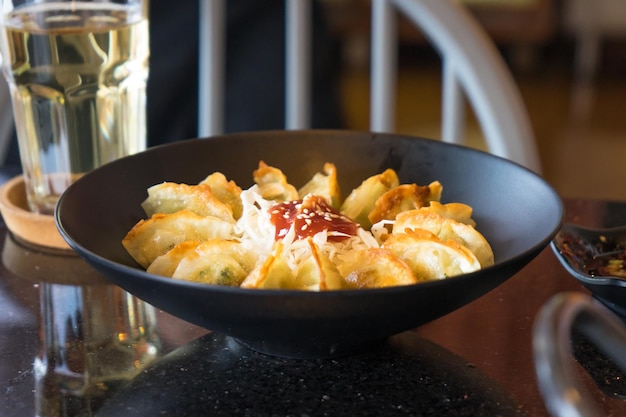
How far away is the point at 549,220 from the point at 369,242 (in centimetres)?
15

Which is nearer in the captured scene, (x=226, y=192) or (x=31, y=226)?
(x=226, y=192)

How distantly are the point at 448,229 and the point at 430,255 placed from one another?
0.20 feet

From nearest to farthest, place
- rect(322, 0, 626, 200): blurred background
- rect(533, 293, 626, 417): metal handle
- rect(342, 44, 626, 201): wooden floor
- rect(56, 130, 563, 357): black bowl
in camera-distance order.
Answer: rect(533, 293, 626, 417): metal handle
rect(56, 130, 563, 357): black bowl
rect(342, 44, 626, 201): wooden floor
rect(322, 0, 626, 200): blurred background

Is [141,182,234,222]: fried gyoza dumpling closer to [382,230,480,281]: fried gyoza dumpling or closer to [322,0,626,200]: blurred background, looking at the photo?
[382,230,480,281]: fried gyoza dumpling

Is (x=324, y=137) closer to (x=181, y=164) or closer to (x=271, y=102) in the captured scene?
(x=181, y=164)

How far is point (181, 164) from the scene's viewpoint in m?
0.93

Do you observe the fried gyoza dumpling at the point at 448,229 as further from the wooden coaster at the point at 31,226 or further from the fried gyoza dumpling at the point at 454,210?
the wooden coaster at the point at 31,226

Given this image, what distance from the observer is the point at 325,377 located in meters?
0.72

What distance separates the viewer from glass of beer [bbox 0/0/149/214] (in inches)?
41.1

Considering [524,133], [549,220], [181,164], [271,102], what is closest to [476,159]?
[549,220]

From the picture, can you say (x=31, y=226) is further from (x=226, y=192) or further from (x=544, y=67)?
(x=544, y=67)

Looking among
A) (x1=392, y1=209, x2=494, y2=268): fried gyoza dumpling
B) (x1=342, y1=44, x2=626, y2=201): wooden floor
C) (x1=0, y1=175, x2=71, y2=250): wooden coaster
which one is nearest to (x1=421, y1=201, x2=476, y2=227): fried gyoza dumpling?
(x1=392, y1=209, x2=494, y2=268): fried gyoza dumpling

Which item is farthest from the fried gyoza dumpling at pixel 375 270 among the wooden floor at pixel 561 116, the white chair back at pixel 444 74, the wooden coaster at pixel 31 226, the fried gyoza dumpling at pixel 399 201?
the wooden floor at pixel 561 116

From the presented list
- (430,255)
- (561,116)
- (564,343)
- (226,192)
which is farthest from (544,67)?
(564,343)
